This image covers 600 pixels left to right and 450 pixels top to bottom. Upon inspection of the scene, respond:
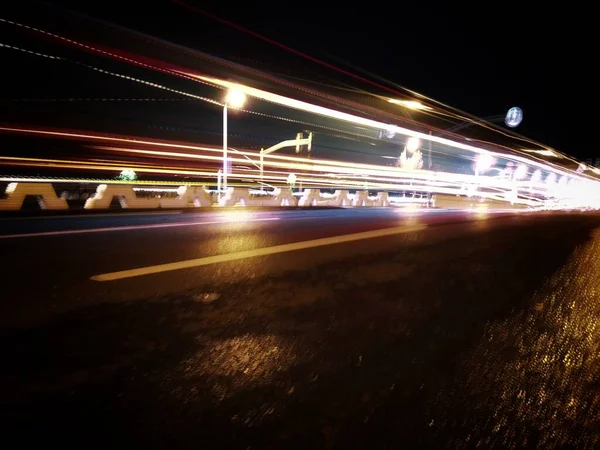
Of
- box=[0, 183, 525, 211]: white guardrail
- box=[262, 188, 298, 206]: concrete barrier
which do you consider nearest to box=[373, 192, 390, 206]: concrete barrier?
box=[0, 183, 525, 211]: white guardrail

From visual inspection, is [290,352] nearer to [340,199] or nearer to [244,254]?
[244,254]

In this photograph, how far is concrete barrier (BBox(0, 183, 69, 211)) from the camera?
27.0 ft

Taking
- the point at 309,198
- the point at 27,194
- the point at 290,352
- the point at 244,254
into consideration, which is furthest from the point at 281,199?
the point at 290,352

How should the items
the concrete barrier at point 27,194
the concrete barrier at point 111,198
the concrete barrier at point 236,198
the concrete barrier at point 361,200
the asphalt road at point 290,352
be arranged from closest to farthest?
the asphalt road at point 290,352 → the concrete barrier at point 27,194 → the concrete barrier at point 111,198 → the concrete barrier at point 236,198 → the concrete barrier at point 361,200

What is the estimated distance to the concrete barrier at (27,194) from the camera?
8.22 m

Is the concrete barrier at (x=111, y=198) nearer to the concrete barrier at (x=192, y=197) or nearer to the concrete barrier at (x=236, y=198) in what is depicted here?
the concrete barrier at (x=192, y=197)

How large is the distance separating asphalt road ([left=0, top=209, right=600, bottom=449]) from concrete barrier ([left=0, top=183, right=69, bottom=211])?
198 inches

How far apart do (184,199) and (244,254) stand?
832 cm

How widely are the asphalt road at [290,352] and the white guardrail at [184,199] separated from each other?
5470 mm

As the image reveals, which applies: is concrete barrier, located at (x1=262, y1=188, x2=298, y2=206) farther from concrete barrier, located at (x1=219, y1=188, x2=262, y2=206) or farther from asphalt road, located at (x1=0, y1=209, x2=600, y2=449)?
asphalt road, located at (x1=0, y1=209, x2=600, y2=449)

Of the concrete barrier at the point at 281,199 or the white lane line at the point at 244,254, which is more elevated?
the concrete barrier at the point at 281,199

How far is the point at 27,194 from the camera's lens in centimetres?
886

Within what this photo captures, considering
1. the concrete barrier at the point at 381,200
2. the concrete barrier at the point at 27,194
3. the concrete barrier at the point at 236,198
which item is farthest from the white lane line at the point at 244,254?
the concrete barrier at the point at 381,200

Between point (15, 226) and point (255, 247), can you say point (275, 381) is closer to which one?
point (255, 247)
